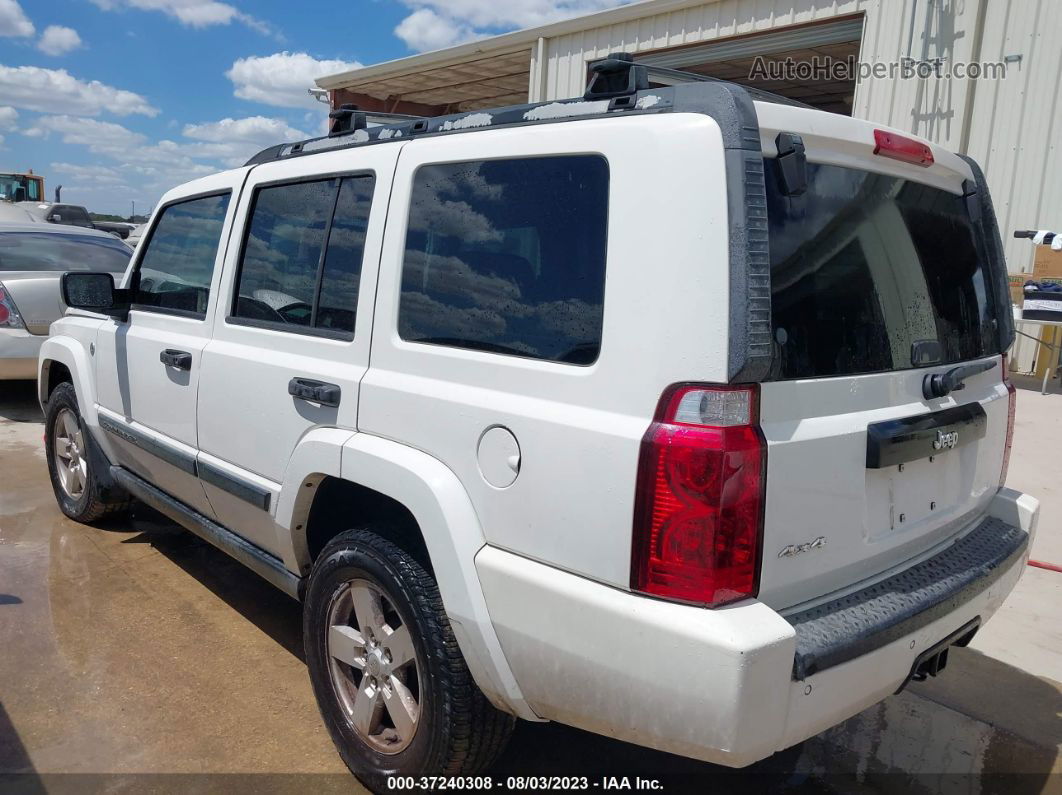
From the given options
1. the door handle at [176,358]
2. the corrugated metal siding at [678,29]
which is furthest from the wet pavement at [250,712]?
the corrugated metal siding at [678,29]

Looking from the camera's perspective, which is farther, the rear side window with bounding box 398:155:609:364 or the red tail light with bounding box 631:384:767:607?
the rear side window with bounding box 398:155:609:364

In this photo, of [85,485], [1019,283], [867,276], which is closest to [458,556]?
[867,276]

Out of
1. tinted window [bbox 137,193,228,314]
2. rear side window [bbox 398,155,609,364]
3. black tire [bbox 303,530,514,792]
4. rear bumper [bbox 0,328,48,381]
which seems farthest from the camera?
rear bumper [bbox 0,328,48,381]

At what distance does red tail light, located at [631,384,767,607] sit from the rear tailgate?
0.07 meters

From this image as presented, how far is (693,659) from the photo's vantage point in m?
1.82

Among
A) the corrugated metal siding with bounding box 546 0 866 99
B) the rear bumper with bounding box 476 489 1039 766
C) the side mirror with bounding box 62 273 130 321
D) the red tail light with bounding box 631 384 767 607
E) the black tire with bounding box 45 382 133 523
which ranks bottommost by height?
the black tire with bounding box 45 382 133 523

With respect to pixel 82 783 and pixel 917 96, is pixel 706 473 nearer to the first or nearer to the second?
pixel 82 783

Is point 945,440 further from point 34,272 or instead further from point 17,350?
point 34,272

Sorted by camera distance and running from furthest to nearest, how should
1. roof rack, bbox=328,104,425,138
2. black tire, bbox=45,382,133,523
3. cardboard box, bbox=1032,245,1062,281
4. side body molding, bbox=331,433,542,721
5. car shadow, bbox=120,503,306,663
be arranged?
cardboard box, bbox=1032,245,1062,281 → black tire, bbox=45,382,133,523 → car shadow, bbox=120,503,306,663 → roof rack, bbox=328,104,425,138 → side body molding, bbox=331,433,542,721

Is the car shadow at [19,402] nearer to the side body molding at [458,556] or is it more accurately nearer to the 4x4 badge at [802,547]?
the side body molding at [458,556]

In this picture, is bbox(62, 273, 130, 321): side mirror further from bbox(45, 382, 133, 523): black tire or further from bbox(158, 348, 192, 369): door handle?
bbox(45, 382, 133, 523): black tire

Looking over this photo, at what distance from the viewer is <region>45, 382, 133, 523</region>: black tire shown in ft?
15.1

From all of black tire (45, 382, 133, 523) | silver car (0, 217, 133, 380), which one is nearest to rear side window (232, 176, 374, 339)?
black tire (45, 382, 133, 523)

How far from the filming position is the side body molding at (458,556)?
219 centimetres
